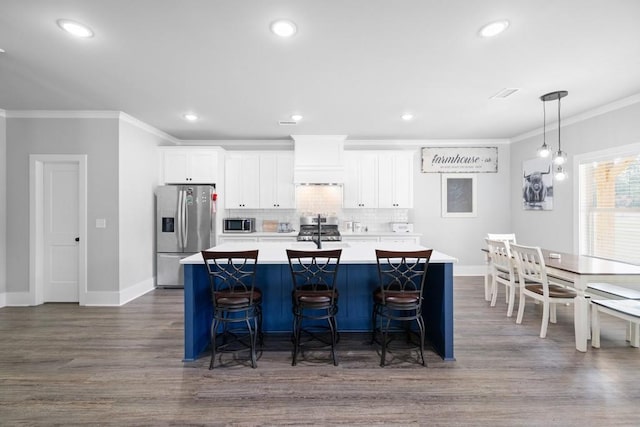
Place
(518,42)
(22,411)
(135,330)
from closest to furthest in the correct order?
(22,411), (518,42), (135,330)

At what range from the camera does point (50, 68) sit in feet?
9.62

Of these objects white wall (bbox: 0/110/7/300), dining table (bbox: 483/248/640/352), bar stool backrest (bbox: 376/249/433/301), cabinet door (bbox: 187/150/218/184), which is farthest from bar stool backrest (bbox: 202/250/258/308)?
white wall (bbox: 0/110/7/300)

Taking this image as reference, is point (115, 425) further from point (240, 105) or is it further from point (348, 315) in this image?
point (240, 105)

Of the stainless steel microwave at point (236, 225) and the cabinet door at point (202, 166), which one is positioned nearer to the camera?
the cabinet door at point (202, 166)

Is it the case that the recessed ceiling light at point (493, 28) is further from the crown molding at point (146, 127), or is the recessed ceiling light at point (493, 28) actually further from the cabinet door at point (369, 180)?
the crown molding at point (146, 127)

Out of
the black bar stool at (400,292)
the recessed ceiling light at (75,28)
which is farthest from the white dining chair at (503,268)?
the recessed ceiling light at (75,28)

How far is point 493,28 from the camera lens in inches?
89.0

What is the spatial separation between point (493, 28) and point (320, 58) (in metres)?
1.40

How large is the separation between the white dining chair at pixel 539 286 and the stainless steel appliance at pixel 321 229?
9.08 feet

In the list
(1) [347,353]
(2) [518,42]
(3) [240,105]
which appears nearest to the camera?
(2) [518,42]

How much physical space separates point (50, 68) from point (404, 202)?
5266 mm

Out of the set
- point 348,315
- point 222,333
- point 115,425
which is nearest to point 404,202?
point 348,315

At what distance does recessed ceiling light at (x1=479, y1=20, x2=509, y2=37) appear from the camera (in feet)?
7.23

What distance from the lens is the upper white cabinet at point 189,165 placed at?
532cm
